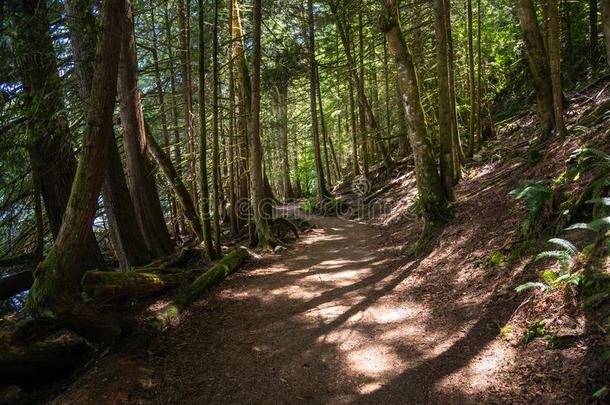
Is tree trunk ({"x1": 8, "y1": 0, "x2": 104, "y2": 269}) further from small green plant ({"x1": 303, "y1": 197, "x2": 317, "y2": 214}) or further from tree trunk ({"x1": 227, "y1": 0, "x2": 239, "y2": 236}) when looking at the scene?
small green plant ({"x1": 303, "y1": 197, "x2": 317, "y2": 214})

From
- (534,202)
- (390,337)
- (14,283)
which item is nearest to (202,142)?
(14,283)

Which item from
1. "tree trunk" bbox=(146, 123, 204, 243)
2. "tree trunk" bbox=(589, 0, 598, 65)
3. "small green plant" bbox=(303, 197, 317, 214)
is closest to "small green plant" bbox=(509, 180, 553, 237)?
"tree trunk" bbox=(146, 123, 204, 243)

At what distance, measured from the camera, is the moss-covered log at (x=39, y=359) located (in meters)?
4.87

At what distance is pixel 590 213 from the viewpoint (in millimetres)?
4848

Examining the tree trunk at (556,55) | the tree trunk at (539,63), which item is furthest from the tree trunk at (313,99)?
the tree trunk at (556,55)

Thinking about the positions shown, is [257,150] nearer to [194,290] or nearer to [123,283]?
[194,290]

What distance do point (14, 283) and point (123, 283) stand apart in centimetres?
482

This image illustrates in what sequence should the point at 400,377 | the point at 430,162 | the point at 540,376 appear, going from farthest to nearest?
the point at 430,162 < the point at 400,377 < the point at 540,376

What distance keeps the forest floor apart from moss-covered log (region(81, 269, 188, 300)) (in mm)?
800

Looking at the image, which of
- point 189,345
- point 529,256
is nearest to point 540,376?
point 529,256

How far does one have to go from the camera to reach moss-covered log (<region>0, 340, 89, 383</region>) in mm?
4873

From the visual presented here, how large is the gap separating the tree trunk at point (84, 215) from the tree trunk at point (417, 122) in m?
5.50

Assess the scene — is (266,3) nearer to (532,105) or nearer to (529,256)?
(532,105)

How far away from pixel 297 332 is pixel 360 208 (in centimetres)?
1111
